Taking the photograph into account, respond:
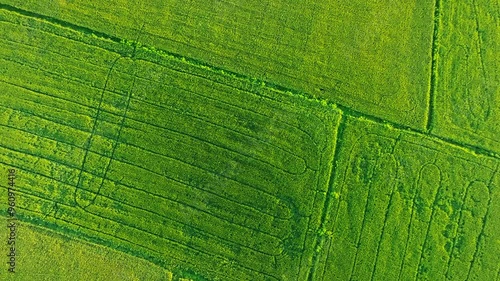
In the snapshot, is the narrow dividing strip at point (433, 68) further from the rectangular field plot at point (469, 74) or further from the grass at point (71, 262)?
the grass at point (71, 262)

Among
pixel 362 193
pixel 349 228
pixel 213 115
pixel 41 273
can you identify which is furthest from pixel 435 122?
pixel 41 273

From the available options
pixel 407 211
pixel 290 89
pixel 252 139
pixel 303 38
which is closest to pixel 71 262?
pixel 252 139

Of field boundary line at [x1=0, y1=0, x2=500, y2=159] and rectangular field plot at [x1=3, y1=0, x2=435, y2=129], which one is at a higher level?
rectangular field plot at [x1=3, y1=0, x2=435, y2=129]

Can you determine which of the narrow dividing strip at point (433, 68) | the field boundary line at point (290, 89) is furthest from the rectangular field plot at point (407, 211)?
the narrow dividing strip at point (433, 68)

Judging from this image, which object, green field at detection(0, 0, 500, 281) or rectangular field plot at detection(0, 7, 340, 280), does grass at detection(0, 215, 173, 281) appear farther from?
rectangular field plot at detection(0, 7, 340, 280)

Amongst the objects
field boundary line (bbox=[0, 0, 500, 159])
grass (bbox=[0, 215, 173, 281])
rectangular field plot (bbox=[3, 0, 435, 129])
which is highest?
rectangular field plot (bbox=[3, 0, 435, 129])

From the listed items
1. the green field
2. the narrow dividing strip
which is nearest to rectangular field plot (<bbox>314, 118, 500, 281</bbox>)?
the green field
